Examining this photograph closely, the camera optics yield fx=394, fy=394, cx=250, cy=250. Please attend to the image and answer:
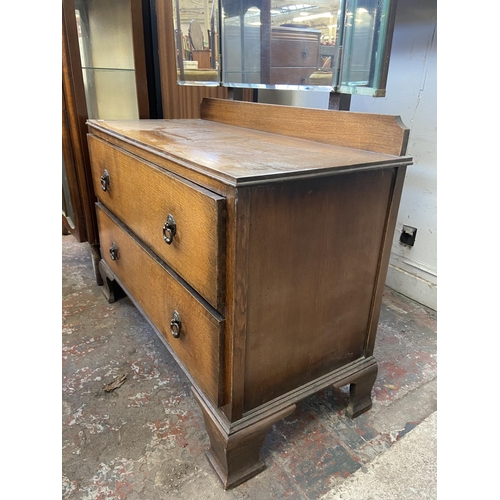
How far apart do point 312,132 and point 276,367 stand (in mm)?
632

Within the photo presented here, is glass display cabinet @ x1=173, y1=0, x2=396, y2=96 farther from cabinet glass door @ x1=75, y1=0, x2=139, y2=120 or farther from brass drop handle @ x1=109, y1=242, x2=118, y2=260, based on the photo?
brass drop handle @ x1=109, y1=242, x2=118, y2=260

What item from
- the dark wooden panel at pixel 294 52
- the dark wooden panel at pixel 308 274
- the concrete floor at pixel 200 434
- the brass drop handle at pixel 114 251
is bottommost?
the concrete floor at pixel 200 434

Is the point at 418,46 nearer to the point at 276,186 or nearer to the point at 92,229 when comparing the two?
the point at 276,186

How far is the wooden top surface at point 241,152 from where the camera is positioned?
732 millimetres

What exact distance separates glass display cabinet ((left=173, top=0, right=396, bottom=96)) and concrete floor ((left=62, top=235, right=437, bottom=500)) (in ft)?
2.88

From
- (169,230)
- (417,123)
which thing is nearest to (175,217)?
(169,230)

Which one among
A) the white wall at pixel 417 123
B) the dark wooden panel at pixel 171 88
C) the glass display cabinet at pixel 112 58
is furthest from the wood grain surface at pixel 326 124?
the white wall at pixel 417 123

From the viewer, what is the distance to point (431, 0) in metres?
1.36

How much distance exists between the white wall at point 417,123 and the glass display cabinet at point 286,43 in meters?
0.51

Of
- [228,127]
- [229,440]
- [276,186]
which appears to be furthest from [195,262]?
[228,127]

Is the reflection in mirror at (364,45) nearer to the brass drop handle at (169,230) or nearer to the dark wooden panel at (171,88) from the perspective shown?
the brass drop handle at (169,230)

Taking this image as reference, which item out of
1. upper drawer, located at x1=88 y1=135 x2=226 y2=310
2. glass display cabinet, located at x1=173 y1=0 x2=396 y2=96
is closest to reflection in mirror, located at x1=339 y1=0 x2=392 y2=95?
glass display cabinet, located at x1=173 y1=0 x2=396 y2=96

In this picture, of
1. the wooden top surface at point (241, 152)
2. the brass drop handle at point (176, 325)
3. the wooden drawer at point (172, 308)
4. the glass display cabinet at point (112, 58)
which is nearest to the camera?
the wooden top surface at point (241, 152)

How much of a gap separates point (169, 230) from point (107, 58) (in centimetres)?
119
